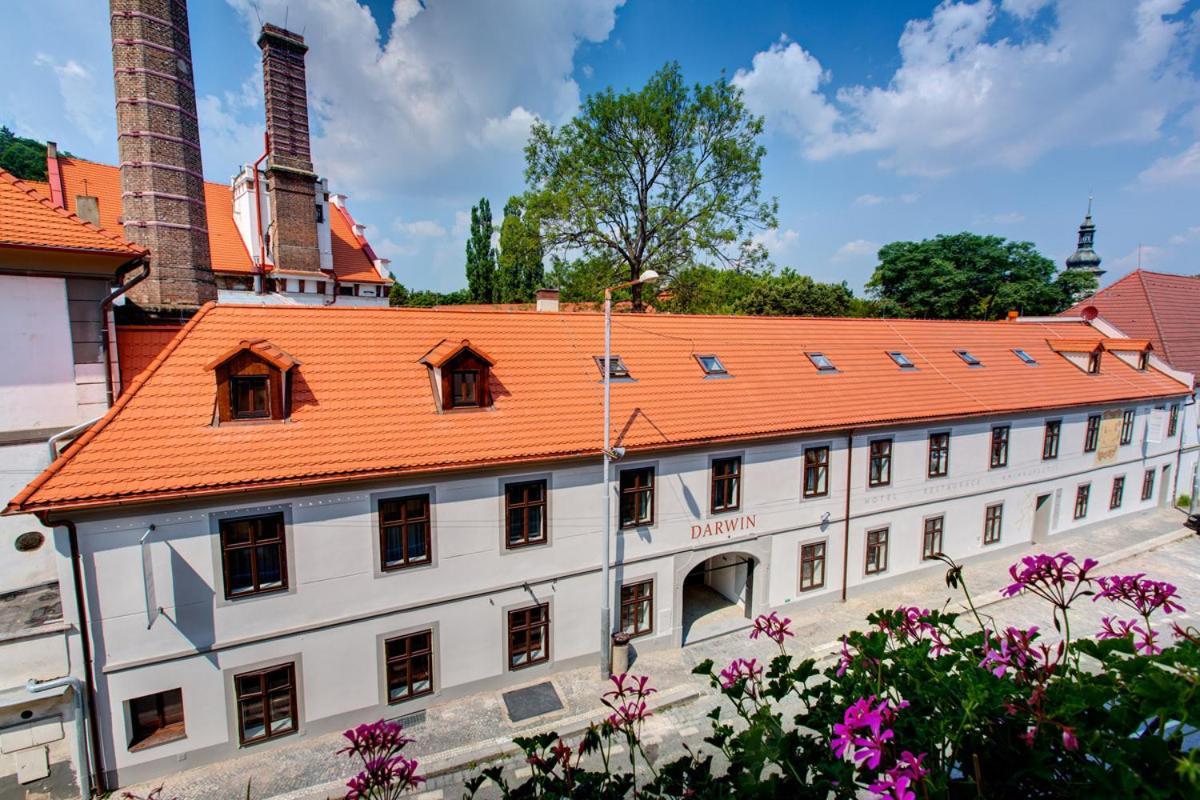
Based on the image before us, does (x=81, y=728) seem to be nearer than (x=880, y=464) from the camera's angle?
Yes

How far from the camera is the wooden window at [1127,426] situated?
871 inches

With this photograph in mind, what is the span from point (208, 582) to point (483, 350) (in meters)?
7.01

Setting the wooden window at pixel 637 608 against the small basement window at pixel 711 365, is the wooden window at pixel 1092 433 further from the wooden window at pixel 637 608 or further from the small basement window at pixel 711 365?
the wooden window at pixel 637 608

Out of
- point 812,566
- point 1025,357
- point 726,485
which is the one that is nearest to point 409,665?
point 726,485

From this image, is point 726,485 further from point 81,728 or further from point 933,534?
point 81,728

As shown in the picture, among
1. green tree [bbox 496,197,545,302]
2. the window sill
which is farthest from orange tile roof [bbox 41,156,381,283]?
the window sill

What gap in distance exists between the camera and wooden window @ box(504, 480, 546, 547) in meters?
12.0

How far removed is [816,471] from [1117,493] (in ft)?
53.4

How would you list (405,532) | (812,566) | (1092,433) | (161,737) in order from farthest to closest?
(1092,433)
(812,566)
(405,532)
(161,737)

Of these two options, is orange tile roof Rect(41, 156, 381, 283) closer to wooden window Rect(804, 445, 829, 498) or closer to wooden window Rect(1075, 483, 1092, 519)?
wooden window Rect(804, 445, 829, 498)

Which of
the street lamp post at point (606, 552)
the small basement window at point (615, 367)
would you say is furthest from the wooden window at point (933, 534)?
the street lamp post at point (606, 552)

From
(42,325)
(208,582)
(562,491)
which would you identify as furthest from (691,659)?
(42,325)

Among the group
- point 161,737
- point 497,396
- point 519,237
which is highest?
point 519,237

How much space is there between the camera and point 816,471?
15.5 m
